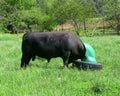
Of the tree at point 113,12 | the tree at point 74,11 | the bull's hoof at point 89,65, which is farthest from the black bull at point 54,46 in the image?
the tree at point 74,11

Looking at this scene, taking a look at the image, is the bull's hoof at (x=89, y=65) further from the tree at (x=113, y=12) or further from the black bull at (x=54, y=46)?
the tree at (x=113, y=12)

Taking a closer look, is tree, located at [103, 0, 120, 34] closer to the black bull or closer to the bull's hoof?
the black bull

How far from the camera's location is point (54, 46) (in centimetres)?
571

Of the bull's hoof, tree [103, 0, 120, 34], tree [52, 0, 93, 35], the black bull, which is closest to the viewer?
the bull's hoof

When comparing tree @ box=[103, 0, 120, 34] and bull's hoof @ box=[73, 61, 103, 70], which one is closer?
bull's hoof @ box=[73, 61, 103, 70]

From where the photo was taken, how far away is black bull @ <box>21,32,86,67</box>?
5645 millimetres

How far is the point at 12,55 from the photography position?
8.60m

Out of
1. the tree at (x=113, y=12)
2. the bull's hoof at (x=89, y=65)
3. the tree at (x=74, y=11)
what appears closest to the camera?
the bull's hoof at (x=89, y=65)

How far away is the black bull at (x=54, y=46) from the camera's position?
564 centimetres

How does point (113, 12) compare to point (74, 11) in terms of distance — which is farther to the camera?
point (74, 11)

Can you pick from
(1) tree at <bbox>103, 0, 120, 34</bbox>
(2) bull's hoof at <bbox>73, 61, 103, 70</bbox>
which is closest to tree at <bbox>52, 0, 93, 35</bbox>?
(1) tree at <bbox>103, 0, 120, 34</bbox>

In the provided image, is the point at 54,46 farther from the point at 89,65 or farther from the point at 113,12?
the point at 113,12

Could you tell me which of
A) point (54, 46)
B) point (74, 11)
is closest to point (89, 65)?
point (54, 46)

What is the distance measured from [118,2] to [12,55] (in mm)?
26046
